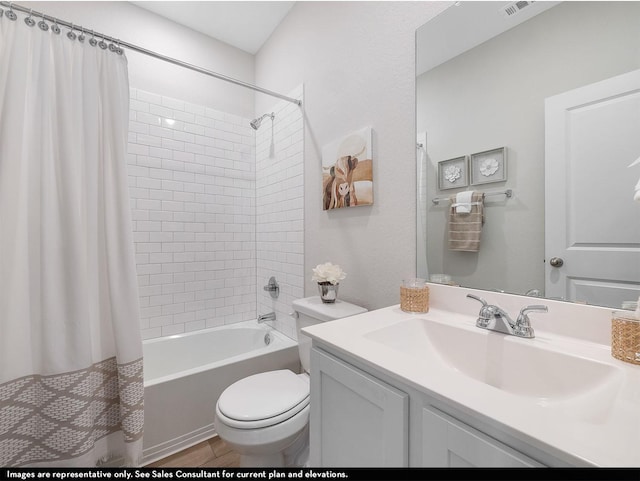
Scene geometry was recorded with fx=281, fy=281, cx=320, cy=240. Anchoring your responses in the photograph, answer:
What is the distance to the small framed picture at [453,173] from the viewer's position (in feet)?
3.55

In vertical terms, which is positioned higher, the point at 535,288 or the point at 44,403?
the point at 535,288

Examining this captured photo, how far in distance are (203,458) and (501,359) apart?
5.23 feet

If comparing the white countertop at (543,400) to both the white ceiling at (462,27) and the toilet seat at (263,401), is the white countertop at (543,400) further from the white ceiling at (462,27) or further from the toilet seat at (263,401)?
the white ceiling at (462,27)

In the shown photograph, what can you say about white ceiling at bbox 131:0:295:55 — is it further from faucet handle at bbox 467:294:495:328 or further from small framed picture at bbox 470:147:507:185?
faucet handle at bbox 467:294:495:328

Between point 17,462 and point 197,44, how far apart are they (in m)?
2.75

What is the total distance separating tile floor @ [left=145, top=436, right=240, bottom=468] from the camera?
1.47 m

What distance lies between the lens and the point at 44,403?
1.12 m

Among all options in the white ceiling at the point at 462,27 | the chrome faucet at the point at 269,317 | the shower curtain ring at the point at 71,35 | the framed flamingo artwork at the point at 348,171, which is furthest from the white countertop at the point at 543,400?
the shower curtain ring at the point at 71,35

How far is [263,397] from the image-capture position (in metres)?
1.28

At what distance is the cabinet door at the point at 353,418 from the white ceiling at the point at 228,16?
2.39 m

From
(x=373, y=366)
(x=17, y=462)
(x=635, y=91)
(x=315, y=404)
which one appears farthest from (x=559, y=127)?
(x=17, y=462)

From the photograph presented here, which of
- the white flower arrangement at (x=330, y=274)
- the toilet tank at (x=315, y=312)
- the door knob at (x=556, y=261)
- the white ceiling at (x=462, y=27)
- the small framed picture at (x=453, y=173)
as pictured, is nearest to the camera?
the door knob at (x=556, y=261)

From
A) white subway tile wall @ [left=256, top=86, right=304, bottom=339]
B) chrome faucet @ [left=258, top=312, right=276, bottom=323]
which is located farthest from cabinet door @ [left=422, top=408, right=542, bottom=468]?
chrome faucet @ [left=258, top=312, right=276, bottom=323]
